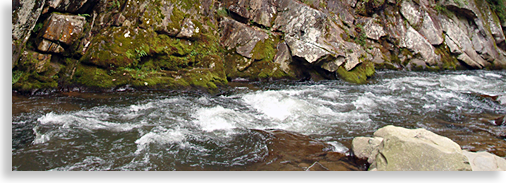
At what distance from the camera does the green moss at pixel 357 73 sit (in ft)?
40.5

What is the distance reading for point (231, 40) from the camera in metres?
11.5

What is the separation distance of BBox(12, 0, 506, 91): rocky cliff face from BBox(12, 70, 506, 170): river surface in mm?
1025

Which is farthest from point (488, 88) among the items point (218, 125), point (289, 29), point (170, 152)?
point (170, 152)

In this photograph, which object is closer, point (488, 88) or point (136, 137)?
point (136, 137)

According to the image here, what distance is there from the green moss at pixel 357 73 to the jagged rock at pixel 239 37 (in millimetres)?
3966

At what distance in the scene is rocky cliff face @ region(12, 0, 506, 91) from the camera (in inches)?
301

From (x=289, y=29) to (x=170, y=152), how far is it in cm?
904

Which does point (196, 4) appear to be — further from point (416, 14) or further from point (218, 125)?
point (416, 14)

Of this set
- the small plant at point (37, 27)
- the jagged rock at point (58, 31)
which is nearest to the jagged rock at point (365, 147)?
the jagged rock at point (58, 31)

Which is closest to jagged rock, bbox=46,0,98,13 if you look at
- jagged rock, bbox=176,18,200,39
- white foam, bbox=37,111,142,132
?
jagged rock, bbox=176,18,200,39

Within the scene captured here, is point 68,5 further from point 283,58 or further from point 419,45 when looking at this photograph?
point 419,45

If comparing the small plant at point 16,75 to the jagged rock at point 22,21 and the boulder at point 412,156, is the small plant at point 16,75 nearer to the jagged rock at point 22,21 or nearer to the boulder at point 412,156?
the jagged rock at point 22,21

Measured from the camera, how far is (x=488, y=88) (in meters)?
12.0

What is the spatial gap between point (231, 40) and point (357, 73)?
616 centimetres
